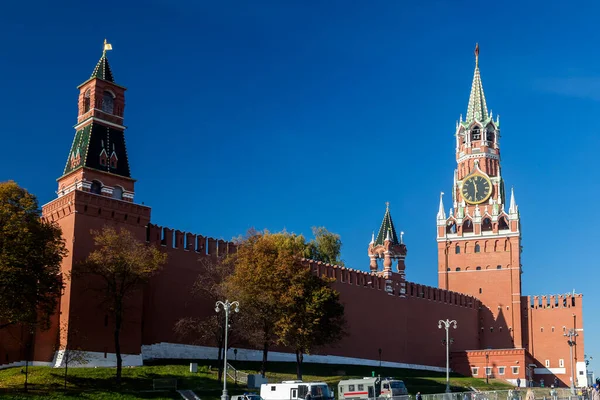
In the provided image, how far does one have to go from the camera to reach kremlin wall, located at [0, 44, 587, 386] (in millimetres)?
49906

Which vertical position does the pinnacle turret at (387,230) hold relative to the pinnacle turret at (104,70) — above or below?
below

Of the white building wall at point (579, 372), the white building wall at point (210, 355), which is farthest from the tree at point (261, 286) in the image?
the white building wall at point (579, 372)

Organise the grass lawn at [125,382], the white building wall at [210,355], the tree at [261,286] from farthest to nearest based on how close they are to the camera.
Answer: the white building wall at [210,355], the tree at [261,286], the grass lawn at [125,382]

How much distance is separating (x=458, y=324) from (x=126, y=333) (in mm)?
43024

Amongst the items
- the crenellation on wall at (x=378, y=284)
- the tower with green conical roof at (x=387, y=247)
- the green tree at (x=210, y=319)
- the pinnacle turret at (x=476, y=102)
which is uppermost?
the pinnacle turret at (x=476, y=102)

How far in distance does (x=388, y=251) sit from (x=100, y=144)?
3462 cm

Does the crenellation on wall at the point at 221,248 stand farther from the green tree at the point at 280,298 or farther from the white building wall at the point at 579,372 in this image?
the white building wall at the point at 579,372

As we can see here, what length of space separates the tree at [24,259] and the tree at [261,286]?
11.3 meters

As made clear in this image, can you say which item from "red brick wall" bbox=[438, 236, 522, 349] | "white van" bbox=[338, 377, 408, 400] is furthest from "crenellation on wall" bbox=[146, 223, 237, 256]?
"red brick wall" bbox=[438, 236, 522, 349]

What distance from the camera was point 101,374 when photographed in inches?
1811

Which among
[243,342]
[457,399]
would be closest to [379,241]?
[243,342]

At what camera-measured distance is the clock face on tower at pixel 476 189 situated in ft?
305

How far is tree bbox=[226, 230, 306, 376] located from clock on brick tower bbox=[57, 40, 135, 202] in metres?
8.62

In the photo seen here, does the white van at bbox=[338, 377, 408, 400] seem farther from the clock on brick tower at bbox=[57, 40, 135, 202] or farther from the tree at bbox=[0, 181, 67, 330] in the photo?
the clock on brick tower at bbox=[57, 40, 135, 202]
